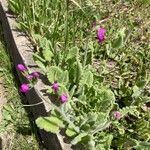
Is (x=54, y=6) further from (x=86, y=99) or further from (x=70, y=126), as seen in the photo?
(x=70, y=126)

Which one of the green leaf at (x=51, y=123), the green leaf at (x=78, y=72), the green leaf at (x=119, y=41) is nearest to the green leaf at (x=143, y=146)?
the green leaf at (x=51, y=123)

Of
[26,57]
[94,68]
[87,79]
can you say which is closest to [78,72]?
[87,79]

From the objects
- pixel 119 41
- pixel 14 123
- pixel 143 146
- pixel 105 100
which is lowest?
pixel 14 123

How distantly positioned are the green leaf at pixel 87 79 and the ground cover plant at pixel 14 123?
0.61 meters

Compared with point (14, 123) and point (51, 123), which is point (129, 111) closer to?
point (51, 123)

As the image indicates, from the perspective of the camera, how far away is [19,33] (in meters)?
3.84

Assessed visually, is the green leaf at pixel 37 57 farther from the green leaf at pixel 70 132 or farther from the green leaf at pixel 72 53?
the green leaf at pixel 70 132

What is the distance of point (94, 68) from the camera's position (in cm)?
345

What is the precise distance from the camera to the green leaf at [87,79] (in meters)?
3.11

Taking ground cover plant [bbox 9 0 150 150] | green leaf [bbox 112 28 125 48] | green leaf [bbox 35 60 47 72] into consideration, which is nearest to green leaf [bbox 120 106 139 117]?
ground cover plant [bbox 9 0 150 150]

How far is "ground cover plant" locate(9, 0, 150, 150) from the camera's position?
2930 mm

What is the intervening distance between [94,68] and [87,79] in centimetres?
33

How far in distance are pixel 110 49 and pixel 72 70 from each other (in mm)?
378

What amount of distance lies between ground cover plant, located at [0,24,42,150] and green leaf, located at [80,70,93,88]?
607 millimetres
